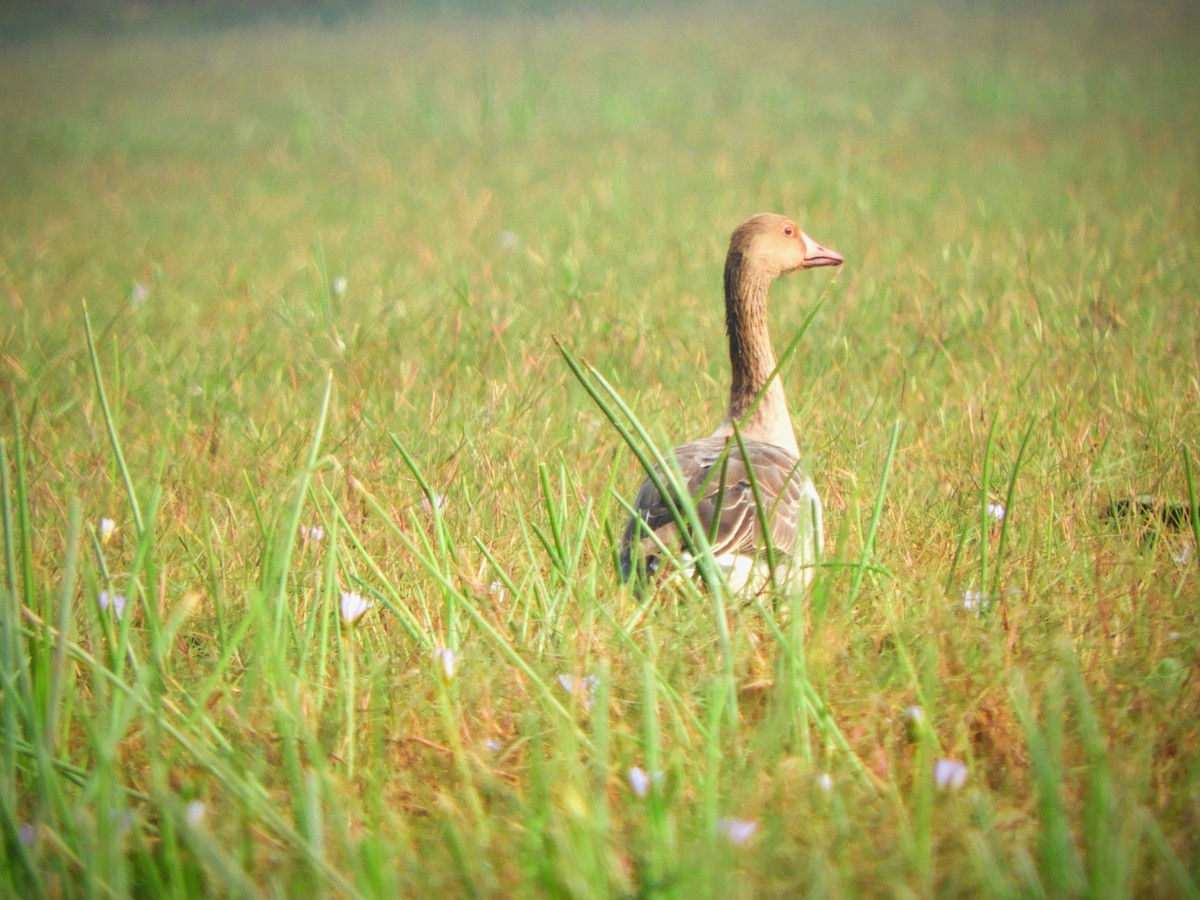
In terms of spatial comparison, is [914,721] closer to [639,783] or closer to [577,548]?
[639,783]

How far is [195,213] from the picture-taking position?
28.4 feet

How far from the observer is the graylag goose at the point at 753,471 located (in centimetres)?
209

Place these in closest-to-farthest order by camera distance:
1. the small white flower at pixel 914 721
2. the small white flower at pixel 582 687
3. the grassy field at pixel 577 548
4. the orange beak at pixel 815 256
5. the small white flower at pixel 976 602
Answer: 1. the grassy field at pixel 577 548
2. the small white flower at pixel 914 721
3. the small white flower at pixel 582 687
4. the small white flower at pixel 976 602
5. the orange beak at pixel 815 256

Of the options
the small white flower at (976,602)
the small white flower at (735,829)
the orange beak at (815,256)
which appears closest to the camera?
the small white flower at (735,829)

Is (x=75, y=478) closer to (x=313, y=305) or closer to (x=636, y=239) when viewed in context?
(x=313, y=305)

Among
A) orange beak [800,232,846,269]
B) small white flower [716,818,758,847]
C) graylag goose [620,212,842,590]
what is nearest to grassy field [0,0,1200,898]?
small white flower [716,818,758,847]

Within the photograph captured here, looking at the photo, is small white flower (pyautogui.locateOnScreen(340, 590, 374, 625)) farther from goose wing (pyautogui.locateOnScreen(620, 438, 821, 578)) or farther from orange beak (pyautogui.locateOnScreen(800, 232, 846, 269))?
orange beak (pyautogui.locateOnScreen(800, 232, 846, 269))

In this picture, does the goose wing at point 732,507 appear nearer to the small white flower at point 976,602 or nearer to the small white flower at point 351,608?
the small white flower at point 976,602

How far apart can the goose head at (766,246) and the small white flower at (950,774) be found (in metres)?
2.15

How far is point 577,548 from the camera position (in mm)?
1986

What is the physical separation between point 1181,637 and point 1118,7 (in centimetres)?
1721

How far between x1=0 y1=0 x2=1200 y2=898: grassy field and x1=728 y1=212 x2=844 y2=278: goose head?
48 cm

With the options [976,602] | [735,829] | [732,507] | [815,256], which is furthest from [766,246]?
[735,829]

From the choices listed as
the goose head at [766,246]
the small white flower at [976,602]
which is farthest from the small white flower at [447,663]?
the goose head at [766,246]
